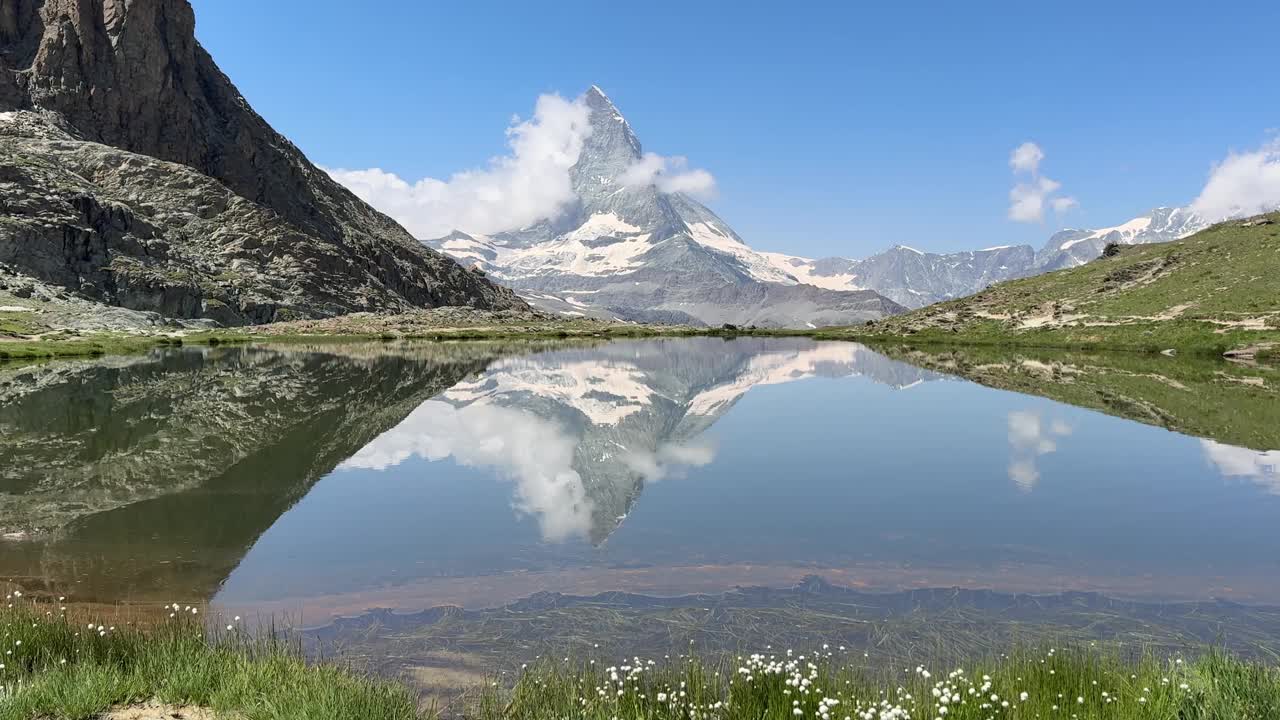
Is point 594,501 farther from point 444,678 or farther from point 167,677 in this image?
point 167,677

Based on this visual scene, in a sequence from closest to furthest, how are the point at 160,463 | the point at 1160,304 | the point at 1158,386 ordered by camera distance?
the point at 160,463, the point at 1158,386, the point at 1160,304

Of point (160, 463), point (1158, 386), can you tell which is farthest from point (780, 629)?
point (1158, 386)

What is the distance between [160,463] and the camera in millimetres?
31000

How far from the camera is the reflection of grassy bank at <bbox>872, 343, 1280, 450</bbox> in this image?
44.2 meters

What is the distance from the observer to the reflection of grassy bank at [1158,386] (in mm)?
44250

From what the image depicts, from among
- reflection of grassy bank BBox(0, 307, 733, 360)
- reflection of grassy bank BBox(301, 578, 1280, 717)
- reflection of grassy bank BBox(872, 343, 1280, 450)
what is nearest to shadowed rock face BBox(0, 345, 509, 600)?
reflection of grassy bank BBox(301, 578, 1280, 717)

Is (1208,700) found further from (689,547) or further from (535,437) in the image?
(535,437)

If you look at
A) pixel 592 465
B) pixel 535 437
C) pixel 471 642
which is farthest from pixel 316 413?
pixel 471 642

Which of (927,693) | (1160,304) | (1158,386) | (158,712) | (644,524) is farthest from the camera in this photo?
(1160,304)

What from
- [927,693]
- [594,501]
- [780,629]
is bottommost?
[780,629]

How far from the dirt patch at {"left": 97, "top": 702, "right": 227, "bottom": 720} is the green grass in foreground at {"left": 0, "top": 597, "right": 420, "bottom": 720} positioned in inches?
4.2

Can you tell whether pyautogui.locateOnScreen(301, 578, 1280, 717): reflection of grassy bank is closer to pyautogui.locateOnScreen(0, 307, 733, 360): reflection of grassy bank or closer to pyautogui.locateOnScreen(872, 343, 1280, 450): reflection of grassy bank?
pyautogui.locateOnScreen(872, 343, 1280, 450): reflection of grassy bank

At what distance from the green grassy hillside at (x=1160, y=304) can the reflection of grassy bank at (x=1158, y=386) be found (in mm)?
19315

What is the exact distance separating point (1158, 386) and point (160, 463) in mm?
74029
